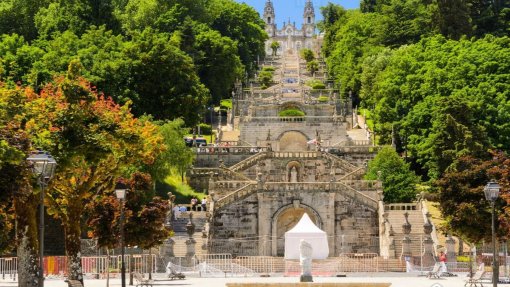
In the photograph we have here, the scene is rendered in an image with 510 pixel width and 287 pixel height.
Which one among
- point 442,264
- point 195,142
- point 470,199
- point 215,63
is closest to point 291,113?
point 195,142

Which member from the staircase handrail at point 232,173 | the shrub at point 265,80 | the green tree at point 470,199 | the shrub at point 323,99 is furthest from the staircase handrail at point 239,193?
the shrub at point 265,80

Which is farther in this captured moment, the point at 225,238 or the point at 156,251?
the point at 225,238

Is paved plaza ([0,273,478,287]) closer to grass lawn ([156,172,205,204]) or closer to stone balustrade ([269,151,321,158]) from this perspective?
grass lawn ([156,172,205,204])

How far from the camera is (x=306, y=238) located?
53.9 m

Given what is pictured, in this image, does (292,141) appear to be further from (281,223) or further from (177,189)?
(281,223)

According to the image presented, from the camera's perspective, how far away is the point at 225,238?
6462 cm

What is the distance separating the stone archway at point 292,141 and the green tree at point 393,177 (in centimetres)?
1717

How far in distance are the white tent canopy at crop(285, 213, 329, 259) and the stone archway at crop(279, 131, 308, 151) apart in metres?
31.3

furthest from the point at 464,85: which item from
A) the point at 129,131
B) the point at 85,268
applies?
the point at 129,131

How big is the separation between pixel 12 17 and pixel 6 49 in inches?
890

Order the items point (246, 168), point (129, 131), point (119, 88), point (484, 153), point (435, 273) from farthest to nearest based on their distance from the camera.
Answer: point (119, 88), point (246, 168), point (484, 153), point (435, 273), point (129, 131)

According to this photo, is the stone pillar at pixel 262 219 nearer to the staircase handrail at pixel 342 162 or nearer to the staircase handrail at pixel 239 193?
the staircase handrail at pixel 239 193

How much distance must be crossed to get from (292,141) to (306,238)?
33711mm

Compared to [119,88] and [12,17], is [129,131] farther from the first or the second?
[12,17]
